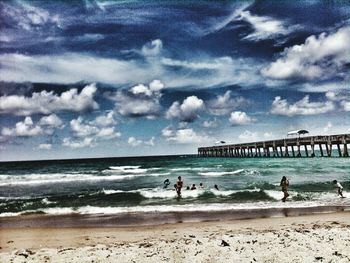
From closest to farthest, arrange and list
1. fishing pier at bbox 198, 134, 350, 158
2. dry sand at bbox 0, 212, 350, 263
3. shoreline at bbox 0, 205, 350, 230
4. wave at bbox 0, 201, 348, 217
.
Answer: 1. dry sand at bbox 0, 212, 350, 263
2. shoreline at bbox 0, 205, 350, 230
3. wave at bbox 0, 201, 348, 217
4. fishing pier at bbox 198, 134, 350, 158

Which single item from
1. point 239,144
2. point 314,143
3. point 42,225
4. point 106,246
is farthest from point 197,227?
point 239,144

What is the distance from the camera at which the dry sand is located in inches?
257

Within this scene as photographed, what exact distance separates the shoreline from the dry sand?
1121 mm

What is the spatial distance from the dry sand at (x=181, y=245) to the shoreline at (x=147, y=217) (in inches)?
44.1

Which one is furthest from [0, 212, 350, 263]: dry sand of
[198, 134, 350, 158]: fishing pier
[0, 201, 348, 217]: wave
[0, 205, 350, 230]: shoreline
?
[198, 134, 350, 158]: fishing pier

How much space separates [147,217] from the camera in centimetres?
1284

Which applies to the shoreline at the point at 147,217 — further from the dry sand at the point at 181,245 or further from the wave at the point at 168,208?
the dry sand at the point at 181,245

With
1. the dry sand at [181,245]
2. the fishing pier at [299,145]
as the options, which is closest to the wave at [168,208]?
the dry sand at [181,245]

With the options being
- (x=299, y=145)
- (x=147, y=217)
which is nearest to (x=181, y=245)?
(x=147, y=217)

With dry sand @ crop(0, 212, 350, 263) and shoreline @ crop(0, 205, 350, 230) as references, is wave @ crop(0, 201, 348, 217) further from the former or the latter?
dry sand @ crop(0, 212, 350, 263)

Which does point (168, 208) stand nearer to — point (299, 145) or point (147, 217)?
point (147, 217)

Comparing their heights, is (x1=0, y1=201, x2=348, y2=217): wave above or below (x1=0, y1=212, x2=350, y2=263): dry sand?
below

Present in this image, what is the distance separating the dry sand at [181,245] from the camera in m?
6.53

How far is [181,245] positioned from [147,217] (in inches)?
218
